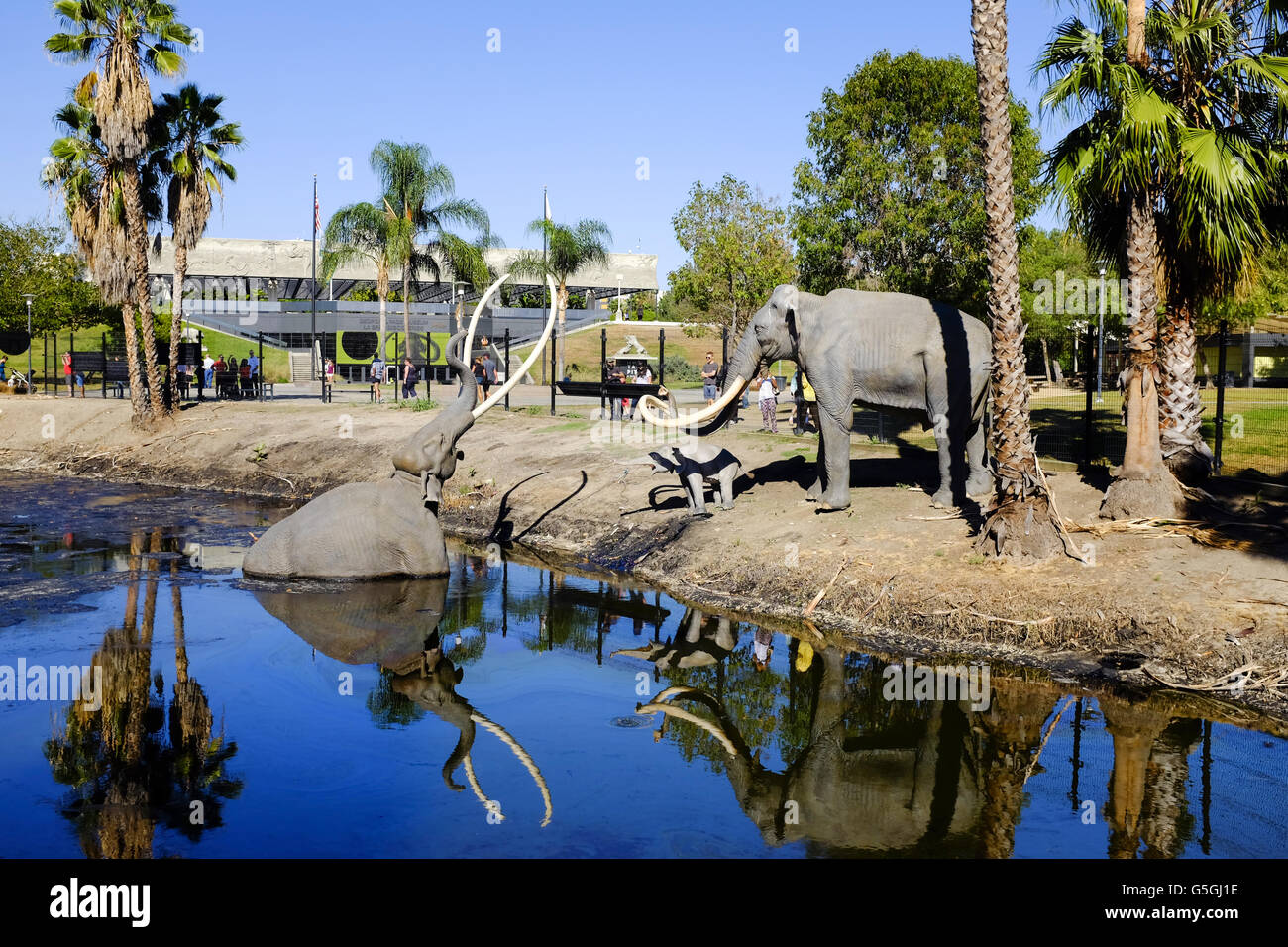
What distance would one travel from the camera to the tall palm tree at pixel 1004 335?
12133 millimetres

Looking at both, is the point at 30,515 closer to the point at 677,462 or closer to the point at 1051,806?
the point at 677,462

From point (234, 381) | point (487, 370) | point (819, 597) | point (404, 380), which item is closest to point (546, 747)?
point (819, 597)

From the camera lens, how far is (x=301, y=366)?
53.9 meters

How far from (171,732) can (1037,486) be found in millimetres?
8223

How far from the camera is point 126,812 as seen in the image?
24.6 feet

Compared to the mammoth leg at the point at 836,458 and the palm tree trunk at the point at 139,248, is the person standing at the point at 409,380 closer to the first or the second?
the palm tree trunk at the point at 139,248

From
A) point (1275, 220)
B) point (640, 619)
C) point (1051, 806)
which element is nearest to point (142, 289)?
point (640, 619)

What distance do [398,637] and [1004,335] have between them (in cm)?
669

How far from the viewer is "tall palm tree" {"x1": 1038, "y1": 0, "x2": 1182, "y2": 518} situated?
13.1 metres

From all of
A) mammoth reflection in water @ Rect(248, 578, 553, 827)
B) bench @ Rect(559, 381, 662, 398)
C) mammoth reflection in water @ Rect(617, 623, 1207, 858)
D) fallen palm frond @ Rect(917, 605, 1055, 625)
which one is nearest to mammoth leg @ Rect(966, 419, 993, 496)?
fallen palm frond @ Rect(917, 605, 1055, 625)

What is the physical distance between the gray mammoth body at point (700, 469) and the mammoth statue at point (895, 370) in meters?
0.56

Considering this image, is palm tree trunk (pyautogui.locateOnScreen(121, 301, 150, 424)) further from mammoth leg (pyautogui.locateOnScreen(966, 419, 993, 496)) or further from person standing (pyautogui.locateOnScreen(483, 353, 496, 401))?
mammoth leg (pyautogui.locateOnScreen(966, 419, 993, 496))

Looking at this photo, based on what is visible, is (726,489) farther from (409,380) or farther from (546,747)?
(409,380)

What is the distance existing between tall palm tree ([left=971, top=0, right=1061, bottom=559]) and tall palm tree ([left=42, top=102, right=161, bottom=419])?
2086 centimetres
